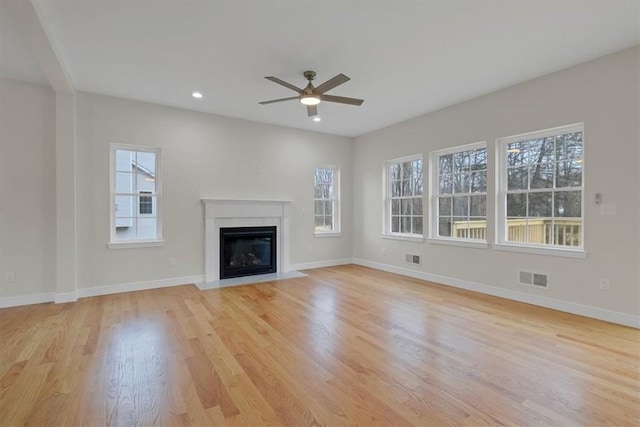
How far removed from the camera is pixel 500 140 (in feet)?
14.1

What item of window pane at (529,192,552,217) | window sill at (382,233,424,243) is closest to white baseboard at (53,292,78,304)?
window sill at (382,233,424,243)

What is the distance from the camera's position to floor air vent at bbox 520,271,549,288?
12.5ft

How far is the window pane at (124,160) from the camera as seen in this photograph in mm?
4672

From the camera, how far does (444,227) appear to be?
5.17m

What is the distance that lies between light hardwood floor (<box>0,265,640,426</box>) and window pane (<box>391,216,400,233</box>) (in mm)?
2277

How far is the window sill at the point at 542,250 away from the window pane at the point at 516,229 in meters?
0.15

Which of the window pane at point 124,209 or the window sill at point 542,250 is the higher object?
the window pane at point 124,209

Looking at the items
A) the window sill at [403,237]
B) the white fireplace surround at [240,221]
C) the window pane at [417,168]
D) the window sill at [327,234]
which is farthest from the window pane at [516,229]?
the white fireplace surround at [240,221]

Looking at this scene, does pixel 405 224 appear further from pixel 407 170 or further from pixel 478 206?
pixel 478 206

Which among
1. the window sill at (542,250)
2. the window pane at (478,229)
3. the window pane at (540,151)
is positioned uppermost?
the window pane at (540,151)

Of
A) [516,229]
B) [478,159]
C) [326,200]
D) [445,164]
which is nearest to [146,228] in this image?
[326,200]

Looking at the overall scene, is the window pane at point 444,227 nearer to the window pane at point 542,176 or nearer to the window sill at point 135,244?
the window pane at point 542,176

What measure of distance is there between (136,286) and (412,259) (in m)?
4.55

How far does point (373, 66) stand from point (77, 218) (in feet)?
14.5
